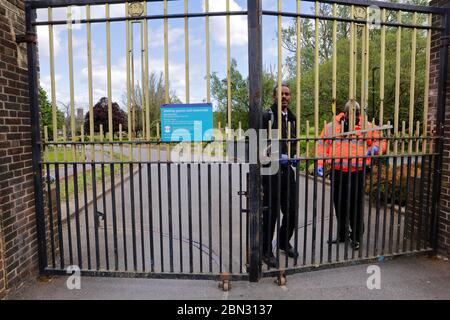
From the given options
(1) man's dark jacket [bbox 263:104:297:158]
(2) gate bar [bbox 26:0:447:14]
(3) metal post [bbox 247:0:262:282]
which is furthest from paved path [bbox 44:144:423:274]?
(2) gate bar [bbox 26:0:447:14]

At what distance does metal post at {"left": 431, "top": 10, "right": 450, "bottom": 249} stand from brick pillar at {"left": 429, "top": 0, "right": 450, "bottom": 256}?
39mm

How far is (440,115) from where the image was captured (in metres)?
3.68

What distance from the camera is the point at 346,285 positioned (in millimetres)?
3213

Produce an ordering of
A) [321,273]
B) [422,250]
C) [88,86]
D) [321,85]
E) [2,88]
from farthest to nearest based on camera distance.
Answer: [321,85], [422,250], [321,273], [88,86], [2,88]

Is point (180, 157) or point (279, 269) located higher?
point (180, 157)

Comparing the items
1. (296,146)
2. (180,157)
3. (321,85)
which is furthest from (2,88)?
(321,85)

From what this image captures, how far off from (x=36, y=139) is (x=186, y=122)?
5.04 ft

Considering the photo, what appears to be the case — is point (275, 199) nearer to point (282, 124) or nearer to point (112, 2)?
point (282, 124)

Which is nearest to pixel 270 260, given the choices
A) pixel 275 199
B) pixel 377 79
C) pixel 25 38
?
pixel 275 199

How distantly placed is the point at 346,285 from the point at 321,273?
298 millimetres

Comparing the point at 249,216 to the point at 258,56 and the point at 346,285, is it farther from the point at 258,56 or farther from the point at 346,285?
the point at 258,56

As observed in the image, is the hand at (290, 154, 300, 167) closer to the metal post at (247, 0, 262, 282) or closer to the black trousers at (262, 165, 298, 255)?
the black trousers at (262, 165, 298, 255)

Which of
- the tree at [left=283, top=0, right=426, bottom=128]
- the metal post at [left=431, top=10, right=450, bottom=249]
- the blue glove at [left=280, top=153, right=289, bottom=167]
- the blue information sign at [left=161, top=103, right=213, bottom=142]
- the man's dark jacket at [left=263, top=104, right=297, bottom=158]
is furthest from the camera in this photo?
the tree at [left=283, top=0, right=426, bottom=128]

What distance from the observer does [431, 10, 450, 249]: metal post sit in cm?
360
